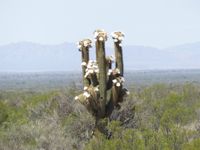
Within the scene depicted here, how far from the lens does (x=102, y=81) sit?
16.0 m

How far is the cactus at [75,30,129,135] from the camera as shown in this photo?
52.4 ft

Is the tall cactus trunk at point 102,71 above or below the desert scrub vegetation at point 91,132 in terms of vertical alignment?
above

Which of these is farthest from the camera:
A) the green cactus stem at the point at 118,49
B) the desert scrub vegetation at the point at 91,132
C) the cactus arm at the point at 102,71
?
the green cactus stem at the point at 118,49

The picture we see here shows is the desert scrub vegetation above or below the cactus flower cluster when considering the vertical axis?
below

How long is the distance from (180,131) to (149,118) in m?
6.81

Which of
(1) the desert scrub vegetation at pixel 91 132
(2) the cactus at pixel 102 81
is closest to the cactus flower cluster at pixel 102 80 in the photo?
(2) the cactus at pixel 102 81

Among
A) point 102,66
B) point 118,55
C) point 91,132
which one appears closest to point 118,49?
point 118,55

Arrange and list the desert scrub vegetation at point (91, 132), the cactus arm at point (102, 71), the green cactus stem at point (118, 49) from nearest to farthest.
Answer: the desert scrub vegetation at point (91, 132), the cactus arm at point (102, 71), the green cactus stem at point (118, 49)

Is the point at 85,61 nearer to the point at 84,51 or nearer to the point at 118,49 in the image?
the point at 84,51

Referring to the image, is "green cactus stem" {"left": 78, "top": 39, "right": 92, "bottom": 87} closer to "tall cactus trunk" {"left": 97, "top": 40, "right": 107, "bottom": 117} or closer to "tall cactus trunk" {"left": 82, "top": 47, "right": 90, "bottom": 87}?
"tall cactus trunk" {"left": 82, "top": 47, "right": 90, "bottom": 87}

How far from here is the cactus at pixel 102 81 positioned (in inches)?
629

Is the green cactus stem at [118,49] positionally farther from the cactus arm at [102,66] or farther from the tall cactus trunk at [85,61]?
the tall cactus trunk at [85,61]

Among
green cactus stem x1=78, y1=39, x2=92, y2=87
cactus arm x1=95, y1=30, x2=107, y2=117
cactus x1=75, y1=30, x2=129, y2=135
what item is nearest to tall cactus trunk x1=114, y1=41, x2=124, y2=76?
cactus x1=75, y1=30, x2=129, y2=135

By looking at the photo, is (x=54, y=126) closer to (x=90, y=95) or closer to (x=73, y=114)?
(x=73, y=114)
